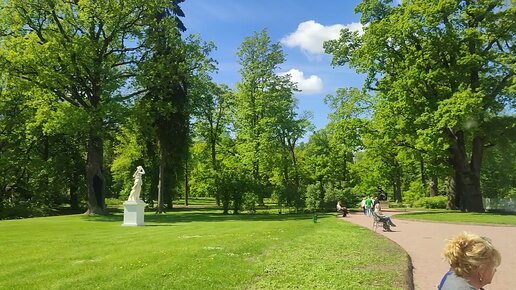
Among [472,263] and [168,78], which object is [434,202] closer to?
[168,78]

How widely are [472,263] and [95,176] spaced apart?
3335 cm

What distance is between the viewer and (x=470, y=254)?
3121mm

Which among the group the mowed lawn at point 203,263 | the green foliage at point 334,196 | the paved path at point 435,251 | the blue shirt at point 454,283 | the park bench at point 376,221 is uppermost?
the green foliage at point 334,196

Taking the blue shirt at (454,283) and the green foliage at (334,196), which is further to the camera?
the green foliage at (334,196)

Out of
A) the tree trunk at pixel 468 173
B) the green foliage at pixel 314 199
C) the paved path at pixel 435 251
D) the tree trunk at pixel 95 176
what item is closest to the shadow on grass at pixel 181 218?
the tree trunk at pixel 95 176

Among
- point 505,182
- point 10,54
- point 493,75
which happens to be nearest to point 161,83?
point 10,54

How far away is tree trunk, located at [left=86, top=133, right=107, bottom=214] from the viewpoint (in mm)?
33031

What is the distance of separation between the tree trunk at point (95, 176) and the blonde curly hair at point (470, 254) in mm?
32001

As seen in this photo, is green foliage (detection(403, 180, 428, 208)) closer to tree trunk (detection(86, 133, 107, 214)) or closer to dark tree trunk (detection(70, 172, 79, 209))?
tree trunk (detection(86, 133, 107, 214))

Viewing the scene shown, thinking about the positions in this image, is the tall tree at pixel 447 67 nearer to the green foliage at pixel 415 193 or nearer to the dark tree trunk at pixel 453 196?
the dark tree trunk at pixel 453 196

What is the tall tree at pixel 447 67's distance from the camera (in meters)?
32.2

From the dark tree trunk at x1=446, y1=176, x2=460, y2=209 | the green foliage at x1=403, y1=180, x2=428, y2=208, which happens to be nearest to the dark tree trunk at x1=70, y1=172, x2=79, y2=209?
the dark tree trunk at x1=446, y1=176, x2=460, y2=209

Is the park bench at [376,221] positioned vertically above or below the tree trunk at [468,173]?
below

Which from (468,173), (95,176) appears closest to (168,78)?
(95,176)
